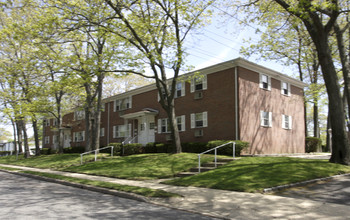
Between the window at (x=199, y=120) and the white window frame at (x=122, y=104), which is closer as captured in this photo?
the window at (x=199, y=120)

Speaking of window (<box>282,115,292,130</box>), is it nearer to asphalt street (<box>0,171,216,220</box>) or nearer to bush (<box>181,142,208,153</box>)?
bush (<box>181,142,208,153</box>)

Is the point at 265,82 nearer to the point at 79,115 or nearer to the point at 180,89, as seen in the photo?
the point at 180,89

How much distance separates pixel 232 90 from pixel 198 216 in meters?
14.4

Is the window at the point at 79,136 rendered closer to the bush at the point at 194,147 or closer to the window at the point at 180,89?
the window at the point at 180,89

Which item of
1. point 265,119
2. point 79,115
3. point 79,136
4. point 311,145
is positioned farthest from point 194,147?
point 79,115

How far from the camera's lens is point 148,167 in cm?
1614

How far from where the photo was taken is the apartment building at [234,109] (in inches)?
795

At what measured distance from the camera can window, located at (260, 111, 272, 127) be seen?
21.6 metres

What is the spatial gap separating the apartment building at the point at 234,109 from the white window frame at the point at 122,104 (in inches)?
77.7

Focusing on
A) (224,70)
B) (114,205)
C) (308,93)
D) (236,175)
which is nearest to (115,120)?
(224,70)

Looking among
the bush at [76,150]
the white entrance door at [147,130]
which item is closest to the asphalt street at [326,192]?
the white entrance door at [147,130]

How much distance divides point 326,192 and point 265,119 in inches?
530

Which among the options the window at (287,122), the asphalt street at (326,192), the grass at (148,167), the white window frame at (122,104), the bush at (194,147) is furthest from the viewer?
the white window frame at (122,104)

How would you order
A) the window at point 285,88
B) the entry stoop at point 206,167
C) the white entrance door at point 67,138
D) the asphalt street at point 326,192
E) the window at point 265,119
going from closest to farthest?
1. the asphalt street at point 326,192
2. the entry stoop at point 206,167
3. the window at point 265,119
4. the window at point 285,88
5. the white entrance door at point 67,138
